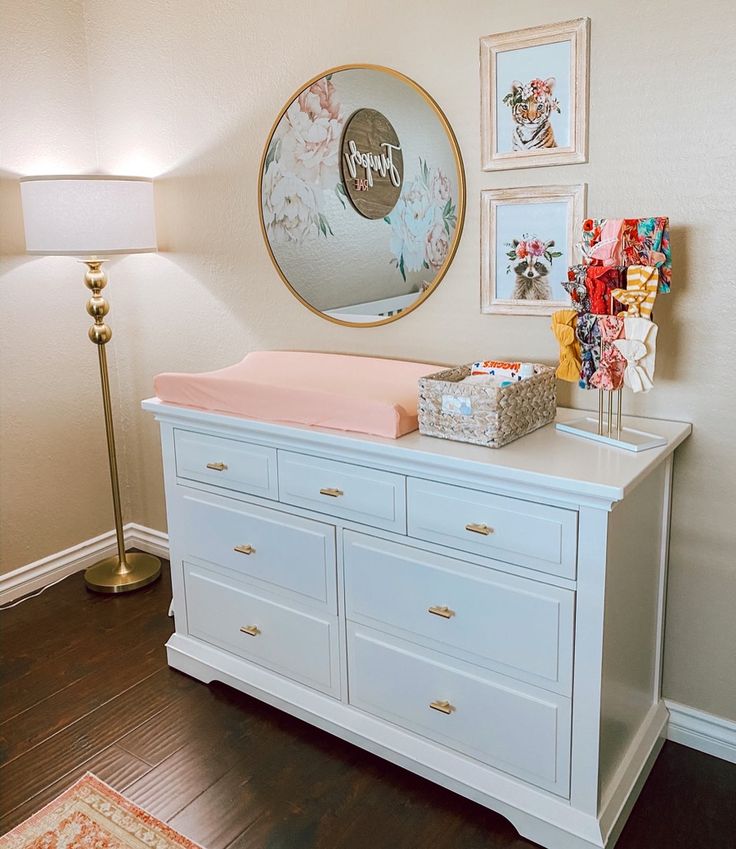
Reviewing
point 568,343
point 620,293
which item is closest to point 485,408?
point 568,343

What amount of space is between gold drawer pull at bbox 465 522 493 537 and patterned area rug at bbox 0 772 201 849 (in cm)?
93

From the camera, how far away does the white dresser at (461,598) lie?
1.65 m

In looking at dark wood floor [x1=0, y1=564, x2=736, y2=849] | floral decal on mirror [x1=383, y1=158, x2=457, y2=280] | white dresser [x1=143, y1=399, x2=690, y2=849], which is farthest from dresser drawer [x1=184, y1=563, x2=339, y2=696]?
floral decal on mirror [x1=383, y1=158, x2=457, y2=280]

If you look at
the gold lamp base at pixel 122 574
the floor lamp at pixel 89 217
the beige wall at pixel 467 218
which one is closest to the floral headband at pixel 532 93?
the beige wall at pixel 467 218

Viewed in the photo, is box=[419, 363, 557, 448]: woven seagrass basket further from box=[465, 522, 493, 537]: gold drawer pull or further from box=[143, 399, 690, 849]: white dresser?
box=[465, 522, 493, 537]: gold drawer pull

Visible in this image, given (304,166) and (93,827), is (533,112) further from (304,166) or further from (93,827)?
(93,827)

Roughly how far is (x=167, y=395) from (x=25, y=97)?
1328 millimetres

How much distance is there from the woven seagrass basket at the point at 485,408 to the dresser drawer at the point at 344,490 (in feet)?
0.53

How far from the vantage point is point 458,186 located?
7.00 ft

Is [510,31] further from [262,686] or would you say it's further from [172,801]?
[172,801]

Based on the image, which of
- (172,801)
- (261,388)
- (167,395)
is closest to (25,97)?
(167,395)

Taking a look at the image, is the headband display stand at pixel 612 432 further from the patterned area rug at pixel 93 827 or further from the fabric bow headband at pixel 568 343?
the patterned area rug at pixel 93 827

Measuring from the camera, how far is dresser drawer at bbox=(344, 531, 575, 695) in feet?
5.51

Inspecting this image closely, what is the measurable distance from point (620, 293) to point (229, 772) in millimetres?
1481
